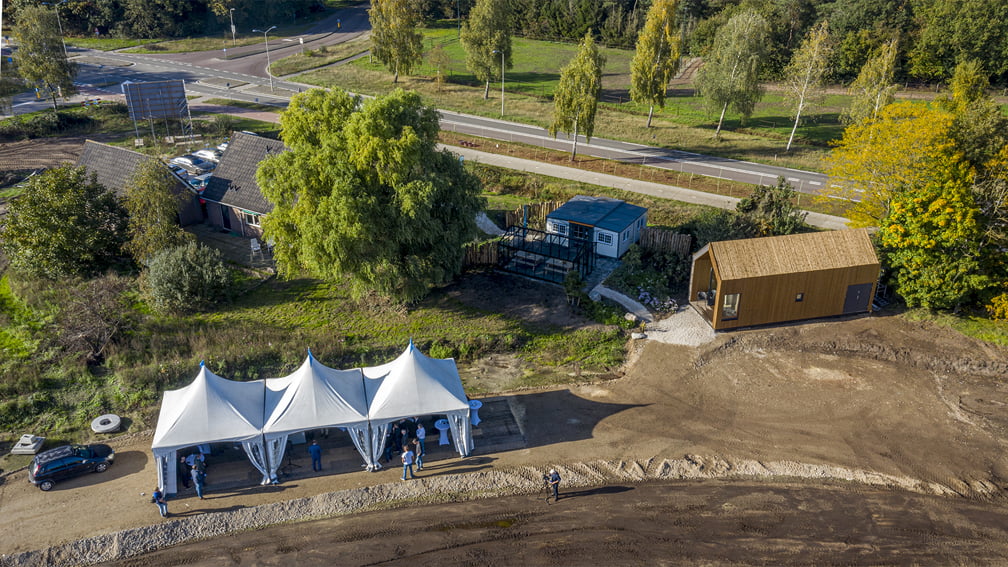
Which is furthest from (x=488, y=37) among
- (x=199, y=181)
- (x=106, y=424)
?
(x=106, y=424)

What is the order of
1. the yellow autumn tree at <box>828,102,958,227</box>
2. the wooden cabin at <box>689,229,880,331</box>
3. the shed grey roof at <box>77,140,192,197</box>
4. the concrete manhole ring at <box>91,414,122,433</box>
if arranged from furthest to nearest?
the shed grey roof at <box>77,140,192,197</box> → the yellow autumn tree at <box>828,102,958,227</box> → the wooden cabin at <box>689,229,880,331</box> → the concrete manhole ring at <box>91,414,122,433</box>

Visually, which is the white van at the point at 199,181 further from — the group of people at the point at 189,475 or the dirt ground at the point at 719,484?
the group of people at the point at 189,475

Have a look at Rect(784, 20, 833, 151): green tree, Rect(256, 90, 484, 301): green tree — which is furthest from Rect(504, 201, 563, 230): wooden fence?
Rect(784, 20, 833, 151): green tree

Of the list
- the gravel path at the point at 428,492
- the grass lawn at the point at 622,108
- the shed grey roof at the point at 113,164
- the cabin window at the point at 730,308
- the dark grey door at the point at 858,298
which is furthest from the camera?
the grass lawn at the point at 622,108

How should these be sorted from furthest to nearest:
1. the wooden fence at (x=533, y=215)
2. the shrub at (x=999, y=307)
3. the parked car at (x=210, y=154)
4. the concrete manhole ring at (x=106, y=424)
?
1. the parked car at (x=210, y=154)
2. the wooden fence at (x=533, y=215)
3. the shrub at (x=999, y=307)
4. the concrete manhole ring at (x=106, y=424)

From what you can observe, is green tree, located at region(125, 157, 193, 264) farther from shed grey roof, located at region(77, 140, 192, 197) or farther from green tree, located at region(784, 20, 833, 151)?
green tree, located at region(784, 20, 833, 151)

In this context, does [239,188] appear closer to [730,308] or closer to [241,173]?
[241,173]

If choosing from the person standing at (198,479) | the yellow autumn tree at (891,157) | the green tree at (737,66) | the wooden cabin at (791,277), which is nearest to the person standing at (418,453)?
the person standing at (198,479)
